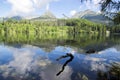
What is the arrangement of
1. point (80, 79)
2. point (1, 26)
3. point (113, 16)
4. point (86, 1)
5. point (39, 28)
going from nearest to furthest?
point (80, 79)
point (86, 1)
point (113, 16)
point (1, 26)
point (39, 28)

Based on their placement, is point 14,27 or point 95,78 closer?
point 95,78

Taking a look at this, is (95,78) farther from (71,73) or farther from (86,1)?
(86,1)

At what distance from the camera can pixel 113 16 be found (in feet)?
76.0

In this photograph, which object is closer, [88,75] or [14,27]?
[88,75]

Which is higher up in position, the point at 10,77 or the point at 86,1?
the point at 86,1

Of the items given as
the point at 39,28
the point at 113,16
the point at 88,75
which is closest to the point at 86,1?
the point at 113,16

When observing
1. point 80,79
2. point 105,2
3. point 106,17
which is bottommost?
point 80,79

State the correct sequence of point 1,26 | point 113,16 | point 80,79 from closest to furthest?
point 80,79
point 113,16
point 1,26

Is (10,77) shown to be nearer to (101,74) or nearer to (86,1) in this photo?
(101,74)

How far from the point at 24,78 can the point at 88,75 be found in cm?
691

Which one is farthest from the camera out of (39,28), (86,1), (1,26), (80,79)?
(39,28)

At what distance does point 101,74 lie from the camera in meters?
22.1

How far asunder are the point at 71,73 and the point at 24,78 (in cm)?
552

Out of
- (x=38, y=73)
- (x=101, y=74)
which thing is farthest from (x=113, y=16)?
(x=38, y=73)
